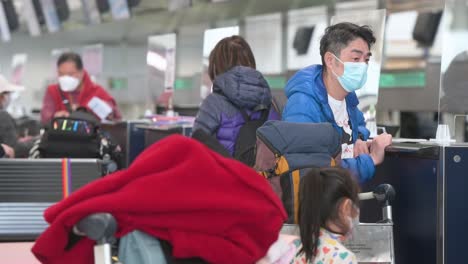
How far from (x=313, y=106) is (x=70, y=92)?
17.2 ft

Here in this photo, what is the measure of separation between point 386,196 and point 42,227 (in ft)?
5.67

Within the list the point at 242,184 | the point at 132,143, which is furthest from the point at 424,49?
the point at 242,184

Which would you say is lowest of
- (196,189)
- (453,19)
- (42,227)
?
(42,227)

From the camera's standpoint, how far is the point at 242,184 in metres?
2.41

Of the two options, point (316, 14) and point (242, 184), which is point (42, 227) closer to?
point (242, 184)

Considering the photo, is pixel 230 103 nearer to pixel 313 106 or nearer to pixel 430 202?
pixel 313 106

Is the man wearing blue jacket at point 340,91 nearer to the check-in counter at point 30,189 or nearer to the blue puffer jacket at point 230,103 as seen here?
the blue puffer jacket at point 230,103

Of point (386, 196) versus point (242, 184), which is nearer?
point (242, 184)

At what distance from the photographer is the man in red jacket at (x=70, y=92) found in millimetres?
8766

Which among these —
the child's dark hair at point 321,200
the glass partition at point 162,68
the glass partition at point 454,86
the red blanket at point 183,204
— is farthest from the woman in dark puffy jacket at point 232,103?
the glass partition at point 162,68

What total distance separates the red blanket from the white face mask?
21.2 feet

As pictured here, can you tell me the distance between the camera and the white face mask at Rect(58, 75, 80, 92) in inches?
345

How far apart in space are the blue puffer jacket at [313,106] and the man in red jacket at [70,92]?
16.2 feet

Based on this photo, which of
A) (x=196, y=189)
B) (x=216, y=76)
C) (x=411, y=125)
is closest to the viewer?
(x=196, y=189)
